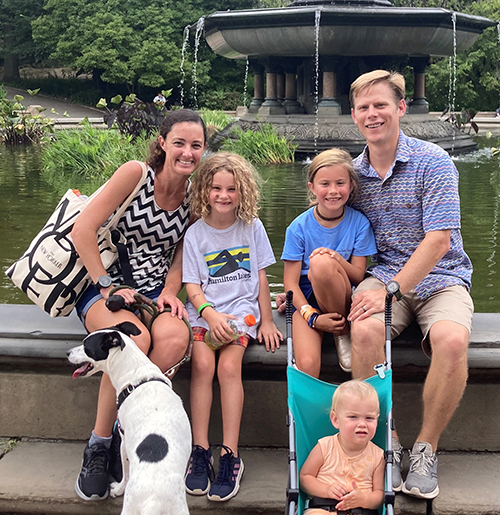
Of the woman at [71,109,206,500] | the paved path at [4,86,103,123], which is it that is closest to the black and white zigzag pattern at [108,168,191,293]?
the woman at [71,109,206,500]

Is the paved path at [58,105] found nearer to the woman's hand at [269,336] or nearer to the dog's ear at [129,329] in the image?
the woman's hand at [269,336]

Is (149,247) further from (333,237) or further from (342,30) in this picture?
(342,30)

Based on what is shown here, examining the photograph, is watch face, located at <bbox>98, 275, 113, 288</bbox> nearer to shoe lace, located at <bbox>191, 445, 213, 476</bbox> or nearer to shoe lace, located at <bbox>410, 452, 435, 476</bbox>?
shoe lace, located at <bbox>191, 445, 213, 476</bbox>

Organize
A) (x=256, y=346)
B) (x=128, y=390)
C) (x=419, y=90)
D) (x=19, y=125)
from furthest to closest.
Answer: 1. (x=19, y=125)
2. (x=419, y=90)
3. (x=256, y=346)
4. (x=128, y=390)

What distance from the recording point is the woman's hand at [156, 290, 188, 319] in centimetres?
318

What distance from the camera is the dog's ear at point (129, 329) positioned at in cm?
293

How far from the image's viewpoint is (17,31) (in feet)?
149

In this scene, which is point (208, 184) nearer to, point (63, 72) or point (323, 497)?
point (323, 497)

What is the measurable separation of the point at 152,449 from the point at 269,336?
0.94 m

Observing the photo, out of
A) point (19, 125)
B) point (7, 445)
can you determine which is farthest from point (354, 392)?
point (19, 125)

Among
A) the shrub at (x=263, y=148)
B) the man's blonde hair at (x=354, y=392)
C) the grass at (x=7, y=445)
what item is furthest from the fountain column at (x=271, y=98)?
the man's blonde hair at (x=354, y=392)

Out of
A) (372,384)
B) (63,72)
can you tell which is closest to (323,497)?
(372,384)

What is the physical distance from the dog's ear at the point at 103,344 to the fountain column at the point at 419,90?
14.8m

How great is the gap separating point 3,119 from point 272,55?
732cm
